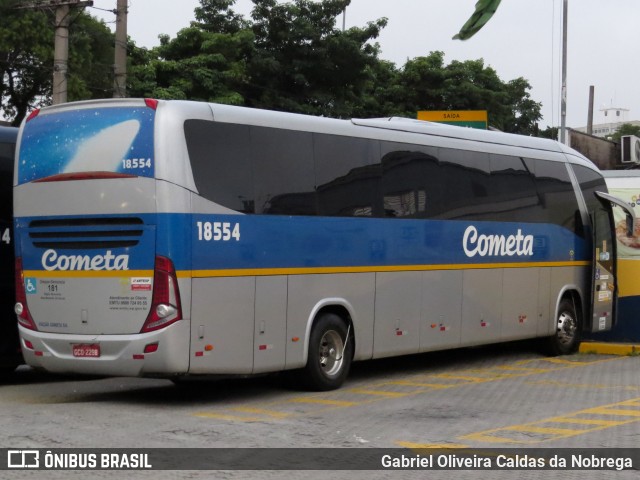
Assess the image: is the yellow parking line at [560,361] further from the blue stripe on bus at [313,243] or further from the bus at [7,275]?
the bus at [7,275]

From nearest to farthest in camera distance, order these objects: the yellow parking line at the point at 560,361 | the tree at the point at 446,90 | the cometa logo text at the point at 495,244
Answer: the cometa logo text at the point at 495,244, the yellow parking line at the point at 560,361, the tree at the point at 446,90

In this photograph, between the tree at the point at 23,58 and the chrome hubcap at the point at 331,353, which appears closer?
the chrome hubcap at the point at 331,353

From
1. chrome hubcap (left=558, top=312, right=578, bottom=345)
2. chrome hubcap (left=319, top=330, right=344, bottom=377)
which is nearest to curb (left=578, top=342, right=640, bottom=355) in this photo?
chrome hubcap (left=558, top=312, right=578, bottom=345)

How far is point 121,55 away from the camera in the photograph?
2236 cm

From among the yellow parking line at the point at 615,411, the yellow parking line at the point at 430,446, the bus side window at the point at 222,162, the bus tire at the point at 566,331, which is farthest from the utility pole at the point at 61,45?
the yellow parking line at the point at 430,446

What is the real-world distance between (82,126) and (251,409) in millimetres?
3432

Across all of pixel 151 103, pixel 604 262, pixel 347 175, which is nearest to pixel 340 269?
pixel 347 175

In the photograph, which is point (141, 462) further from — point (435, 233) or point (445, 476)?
point (435, 233)

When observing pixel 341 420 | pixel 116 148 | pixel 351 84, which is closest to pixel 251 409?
pixel 341 420

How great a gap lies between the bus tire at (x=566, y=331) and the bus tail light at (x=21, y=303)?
9172 mm

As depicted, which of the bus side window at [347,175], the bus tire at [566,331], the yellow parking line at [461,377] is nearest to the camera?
the bus side window at [347,175]

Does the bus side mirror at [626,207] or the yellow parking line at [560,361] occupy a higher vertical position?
the bus side mirror at [626,207]

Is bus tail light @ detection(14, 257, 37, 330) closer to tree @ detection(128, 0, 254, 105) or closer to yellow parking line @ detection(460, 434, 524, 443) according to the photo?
yellow parking line @ detection(460, 434, 524, 443)

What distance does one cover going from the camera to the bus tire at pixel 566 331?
1812 cm
